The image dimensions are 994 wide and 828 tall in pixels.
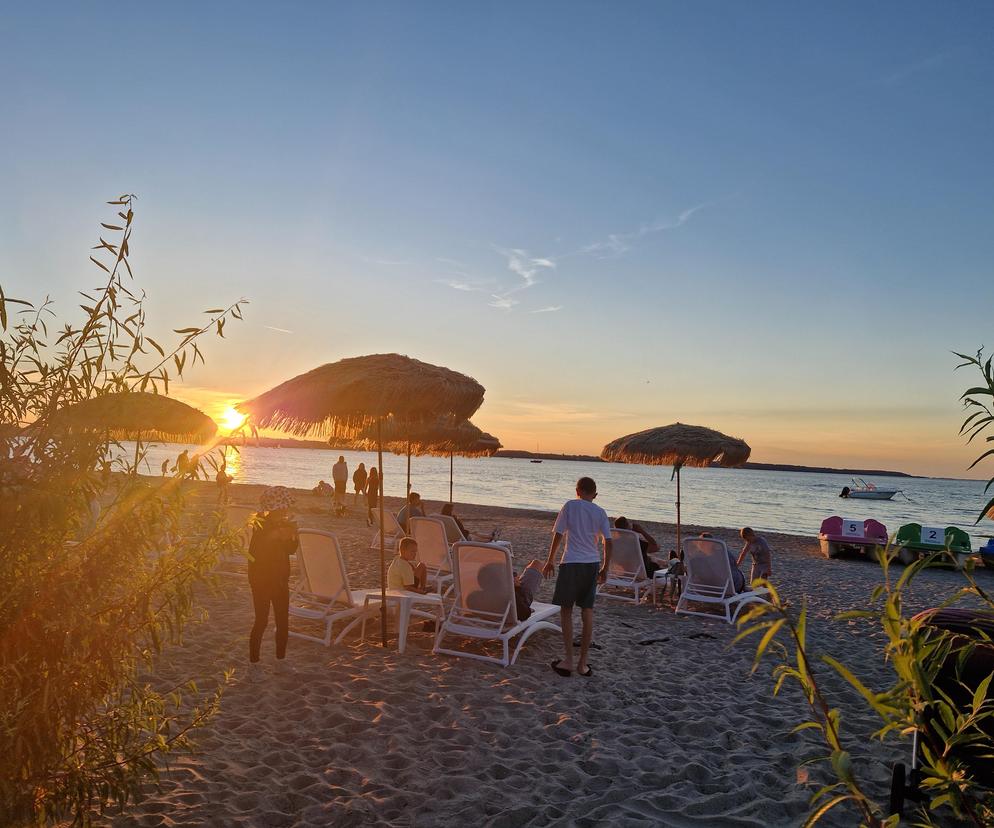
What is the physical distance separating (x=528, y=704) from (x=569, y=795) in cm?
136

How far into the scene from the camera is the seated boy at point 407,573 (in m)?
7.16

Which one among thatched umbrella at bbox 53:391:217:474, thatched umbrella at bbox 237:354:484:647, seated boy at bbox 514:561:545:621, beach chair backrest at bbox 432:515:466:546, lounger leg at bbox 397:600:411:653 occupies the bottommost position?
lounger leg at bbox 397:600:411:653

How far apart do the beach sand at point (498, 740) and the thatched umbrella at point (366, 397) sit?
1233 mm

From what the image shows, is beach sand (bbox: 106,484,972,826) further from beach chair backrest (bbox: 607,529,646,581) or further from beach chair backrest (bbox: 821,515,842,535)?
beach chair backrest (bbox: 821,515,842,535)

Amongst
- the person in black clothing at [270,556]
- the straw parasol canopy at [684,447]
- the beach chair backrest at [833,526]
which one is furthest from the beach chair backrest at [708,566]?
the beach chair backrest at [833,526]

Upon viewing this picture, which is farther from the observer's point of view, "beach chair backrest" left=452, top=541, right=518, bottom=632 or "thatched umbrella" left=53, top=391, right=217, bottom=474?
"beach chair backrest" left=452, top=541, right=518, bottom=632

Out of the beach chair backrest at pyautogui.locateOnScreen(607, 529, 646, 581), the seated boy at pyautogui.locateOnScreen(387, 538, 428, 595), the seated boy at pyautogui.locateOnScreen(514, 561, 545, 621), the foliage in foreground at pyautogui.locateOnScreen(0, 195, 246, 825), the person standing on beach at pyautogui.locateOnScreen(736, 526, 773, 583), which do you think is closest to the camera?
the foliage in foreground at pyautogui.locateOnScreen(0, 195, 246, 825)

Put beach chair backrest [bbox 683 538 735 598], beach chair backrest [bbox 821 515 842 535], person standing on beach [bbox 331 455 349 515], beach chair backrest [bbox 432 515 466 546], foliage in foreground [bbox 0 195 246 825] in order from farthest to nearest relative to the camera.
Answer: person standing on beach [bbox 331 455 349 515], beach chair backrest [bbox 821 515 842 535], beach chair backrest [bbox 432 515 466 546], beach chair backrest [bbox 683 538 735 598], foliage in foreground [bbox 0 195 246 825]

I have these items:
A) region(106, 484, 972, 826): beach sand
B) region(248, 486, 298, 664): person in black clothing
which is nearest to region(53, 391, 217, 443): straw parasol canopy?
region(106, 484, 972, 826): beach sand

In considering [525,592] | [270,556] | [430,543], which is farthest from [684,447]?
[270,556]

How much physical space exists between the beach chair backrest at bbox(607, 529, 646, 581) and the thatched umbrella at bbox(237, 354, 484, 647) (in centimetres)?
295

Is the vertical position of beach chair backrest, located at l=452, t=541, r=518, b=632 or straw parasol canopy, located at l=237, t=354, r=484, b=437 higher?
straw parasol canopy, located at l=237, t=354, r=484, b=437

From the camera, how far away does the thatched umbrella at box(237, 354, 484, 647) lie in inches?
263

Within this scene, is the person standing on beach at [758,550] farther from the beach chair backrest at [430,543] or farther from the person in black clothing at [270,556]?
the person in black clothing at [270,556]
